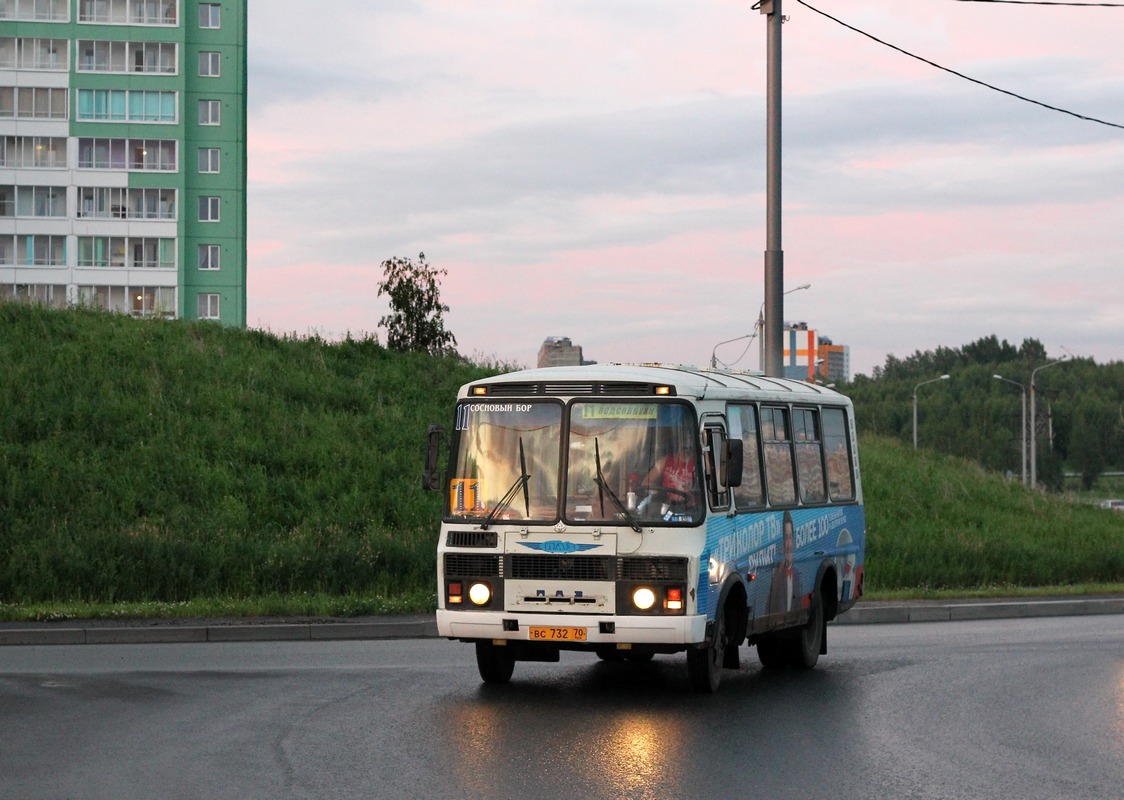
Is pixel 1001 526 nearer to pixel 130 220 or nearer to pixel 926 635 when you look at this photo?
pixel 926 635

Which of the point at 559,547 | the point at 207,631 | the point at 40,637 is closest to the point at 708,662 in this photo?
the point at 559,547

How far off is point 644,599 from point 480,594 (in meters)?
1.32

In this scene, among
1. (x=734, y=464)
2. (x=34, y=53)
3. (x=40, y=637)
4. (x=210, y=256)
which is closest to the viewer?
(x=734, y=464)

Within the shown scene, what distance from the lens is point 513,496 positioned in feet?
39.4

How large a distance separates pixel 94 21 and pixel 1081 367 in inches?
4401

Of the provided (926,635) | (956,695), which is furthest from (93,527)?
(956,695)

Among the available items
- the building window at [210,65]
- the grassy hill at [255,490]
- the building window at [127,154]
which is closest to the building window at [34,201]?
the building window at [127,154]

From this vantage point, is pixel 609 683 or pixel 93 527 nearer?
pixel 609 683

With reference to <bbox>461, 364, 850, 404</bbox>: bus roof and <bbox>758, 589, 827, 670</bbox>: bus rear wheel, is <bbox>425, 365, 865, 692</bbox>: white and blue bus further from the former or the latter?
<bbox>758, 589, 827, 670</bbox>: bus rear wheel

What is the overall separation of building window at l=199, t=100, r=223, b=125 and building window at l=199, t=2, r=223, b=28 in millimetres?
4521

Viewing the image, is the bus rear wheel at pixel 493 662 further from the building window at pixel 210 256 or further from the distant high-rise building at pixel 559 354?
the building window at pixel 210 256

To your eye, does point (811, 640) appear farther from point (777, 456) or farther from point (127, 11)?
point (127, 11)

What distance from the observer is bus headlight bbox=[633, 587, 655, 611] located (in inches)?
450

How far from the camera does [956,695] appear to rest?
12078mm
